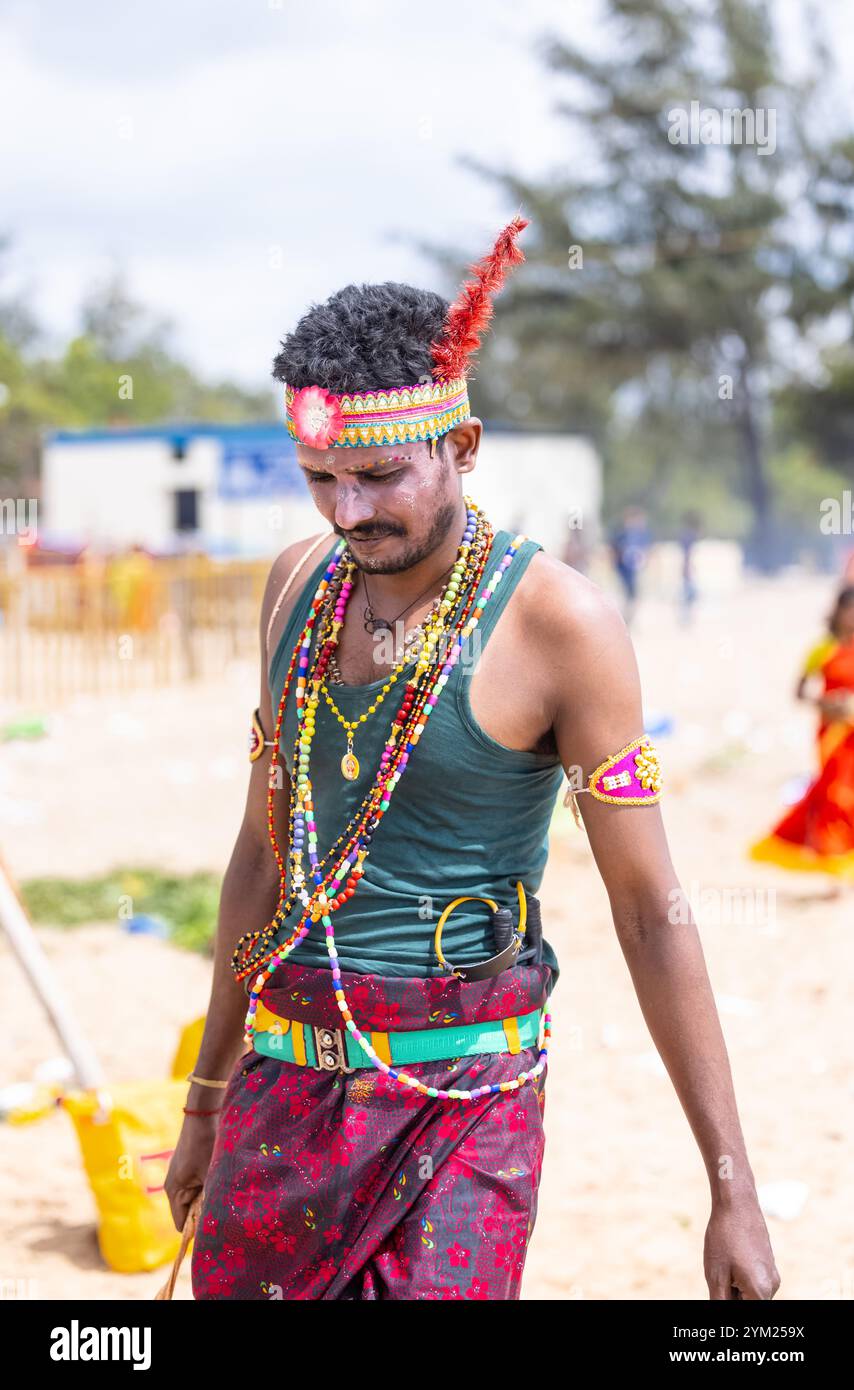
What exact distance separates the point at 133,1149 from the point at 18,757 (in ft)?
27.4

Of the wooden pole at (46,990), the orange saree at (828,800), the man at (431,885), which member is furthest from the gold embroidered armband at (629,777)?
the orange saree at (828,800)

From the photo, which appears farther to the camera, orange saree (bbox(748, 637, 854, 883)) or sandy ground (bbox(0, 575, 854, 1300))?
orange saree (bbox(748, 637, 854, 883))

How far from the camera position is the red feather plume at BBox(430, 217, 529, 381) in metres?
2.21

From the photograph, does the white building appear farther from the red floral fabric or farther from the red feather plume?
the red floral fabric

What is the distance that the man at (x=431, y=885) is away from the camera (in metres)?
2.16

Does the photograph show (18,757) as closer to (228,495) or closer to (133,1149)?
(133,1149)

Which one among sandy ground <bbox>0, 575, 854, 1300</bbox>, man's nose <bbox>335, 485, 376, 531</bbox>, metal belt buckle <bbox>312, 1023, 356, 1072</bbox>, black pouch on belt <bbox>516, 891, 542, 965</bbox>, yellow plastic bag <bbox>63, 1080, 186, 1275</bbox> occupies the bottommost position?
sandy ground <bbox>0, 575, 854, 1300</bbox>

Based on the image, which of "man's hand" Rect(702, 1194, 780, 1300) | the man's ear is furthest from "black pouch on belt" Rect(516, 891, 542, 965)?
the man's ear

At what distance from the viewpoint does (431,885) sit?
7.32 ft

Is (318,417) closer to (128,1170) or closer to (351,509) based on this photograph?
(351,509)

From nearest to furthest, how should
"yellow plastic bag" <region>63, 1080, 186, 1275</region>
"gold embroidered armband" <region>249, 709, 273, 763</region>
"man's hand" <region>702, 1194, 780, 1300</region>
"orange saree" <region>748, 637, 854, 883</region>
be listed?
"man's hand" <region>702, 1194, 780, 1300</region> < "gold embroidered armband" <region>249, 709, 273, 763</region> < "yellow plastic bag" <region>63, 1080, 186, 1275</region> < "orange saree" <region>748, 637, 854, 883</region>

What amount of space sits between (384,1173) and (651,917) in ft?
1.80

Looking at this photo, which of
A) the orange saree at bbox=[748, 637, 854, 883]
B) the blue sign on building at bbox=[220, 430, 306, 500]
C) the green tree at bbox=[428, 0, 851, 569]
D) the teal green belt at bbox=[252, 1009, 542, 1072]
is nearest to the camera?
the teal green belt at bbox=[252, 1009, 542, 1072]

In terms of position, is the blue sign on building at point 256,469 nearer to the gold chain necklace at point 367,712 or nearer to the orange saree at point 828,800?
the orange saree at point 828,800
